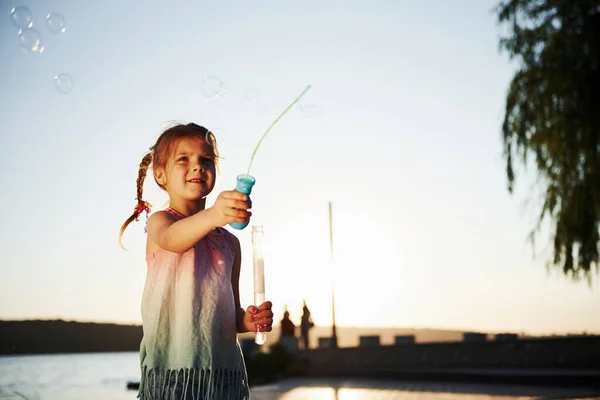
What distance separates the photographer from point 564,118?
35.9 ft

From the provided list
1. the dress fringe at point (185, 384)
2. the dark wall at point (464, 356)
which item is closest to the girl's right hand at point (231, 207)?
the dress fringe at point (185, 384)

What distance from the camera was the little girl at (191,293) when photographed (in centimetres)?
180

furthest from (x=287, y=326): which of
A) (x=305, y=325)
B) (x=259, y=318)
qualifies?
(x=259, y=318)

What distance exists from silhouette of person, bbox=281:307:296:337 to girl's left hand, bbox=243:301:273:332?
19.9m

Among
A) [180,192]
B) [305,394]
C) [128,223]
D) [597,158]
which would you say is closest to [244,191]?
[180,192]

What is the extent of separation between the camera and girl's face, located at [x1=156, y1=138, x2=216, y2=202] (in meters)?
1.99

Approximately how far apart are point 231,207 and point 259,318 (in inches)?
18.1

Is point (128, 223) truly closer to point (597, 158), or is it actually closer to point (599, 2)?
point (597, 158)

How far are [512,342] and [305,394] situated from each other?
7.02 m

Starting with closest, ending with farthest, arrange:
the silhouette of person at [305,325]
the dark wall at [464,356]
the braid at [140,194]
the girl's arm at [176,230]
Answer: the girl's arm at [176,230] → the braid at [140,194] → the dark wall at [464,356] → the silhouette of person at [305,325]

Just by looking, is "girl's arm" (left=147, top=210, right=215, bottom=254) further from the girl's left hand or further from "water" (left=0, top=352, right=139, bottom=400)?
"water" (left=0, top=352, right=139, bottom=400)

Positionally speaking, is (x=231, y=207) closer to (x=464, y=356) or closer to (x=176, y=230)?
(x=176, y=230)

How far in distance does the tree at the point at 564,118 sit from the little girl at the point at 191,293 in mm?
9312

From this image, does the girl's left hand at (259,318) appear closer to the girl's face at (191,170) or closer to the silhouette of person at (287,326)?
→ the girl's face at (191,170)
